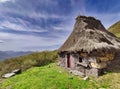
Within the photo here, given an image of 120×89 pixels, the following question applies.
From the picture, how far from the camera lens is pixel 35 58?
4075 centimetres

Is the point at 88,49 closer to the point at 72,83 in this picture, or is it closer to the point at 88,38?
the point at 88,38

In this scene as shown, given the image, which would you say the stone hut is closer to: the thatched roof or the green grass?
the thatched roof

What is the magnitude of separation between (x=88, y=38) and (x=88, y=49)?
2.27 metres

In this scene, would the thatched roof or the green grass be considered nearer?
the green grass

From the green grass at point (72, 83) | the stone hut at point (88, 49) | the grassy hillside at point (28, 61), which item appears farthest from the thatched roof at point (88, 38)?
the grassy hillside at point (28, 61)

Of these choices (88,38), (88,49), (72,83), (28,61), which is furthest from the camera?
(28,61)

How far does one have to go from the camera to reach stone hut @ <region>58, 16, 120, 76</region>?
2380cm

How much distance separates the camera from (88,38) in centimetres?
2547

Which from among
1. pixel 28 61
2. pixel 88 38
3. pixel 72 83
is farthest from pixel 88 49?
pixel 28 61

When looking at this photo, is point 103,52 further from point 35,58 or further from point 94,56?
point 35,58

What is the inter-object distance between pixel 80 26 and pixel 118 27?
47.1 m

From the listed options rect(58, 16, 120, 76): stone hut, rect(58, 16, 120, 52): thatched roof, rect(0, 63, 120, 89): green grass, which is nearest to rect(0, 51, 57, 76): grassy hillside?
rect(58, 16, 120, 76): stone hut

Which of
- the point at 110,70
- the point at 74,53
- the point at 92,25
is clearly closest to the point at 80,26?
the point at 92,25

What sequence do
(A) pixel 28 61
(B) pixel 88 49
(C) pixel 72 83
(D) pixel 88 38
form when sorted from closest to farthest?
1. (C) pixel 72 83
2. (B) pixel 88 49
3. (D) pixel 88 38
4. (A) pixel 28 61
